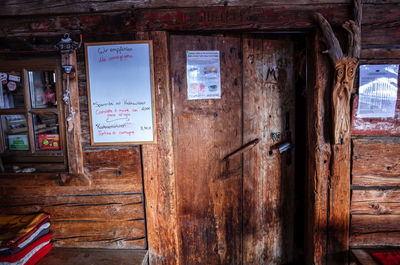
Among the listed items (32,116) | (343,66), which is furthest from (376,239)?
(32,116)

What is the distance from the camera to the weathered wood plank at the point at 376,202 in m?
1.77

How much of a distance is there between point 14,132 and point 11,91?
36 cm

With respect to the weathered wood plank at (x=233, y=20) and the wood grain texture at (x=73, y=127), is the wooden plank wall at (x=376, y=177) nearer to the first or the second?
the weathered wood plank at (x=233, y=20)

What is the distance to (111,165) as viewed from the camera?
1.79m

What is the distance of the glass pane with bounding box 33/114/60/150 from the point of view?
1.81 m

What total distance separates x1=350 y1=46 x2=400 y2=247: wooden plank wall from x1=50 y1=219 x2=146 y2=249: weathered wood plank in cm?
186

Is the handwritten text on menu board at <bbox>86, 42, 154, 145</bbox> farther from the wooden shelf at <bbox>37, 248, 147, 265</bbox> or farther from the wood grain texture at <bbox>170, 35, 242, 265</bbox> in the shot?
the wooden shelf at <bbox>37, 248, 147, 265</bbox>

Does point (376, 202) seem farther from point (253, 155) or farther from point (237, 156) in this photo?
point (237, 156)

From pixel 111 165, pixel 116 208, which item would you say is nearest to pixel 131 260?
pixel 116 208

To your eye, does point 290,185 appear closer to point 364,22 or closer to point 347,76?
point 347,76

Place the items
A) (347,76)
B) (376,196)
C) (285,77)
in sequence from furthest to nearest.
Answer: (285,77), (376,196), (347,76)

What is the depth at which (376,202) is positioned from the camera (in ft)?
5.84

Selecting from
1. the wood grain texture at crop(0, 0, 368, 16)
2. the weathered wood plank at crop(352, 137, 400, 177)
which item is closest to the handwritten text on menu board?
the wood grain texture at crop(0, 0, 368, 16)

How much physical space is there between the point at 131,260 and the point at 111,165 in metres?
0.79
